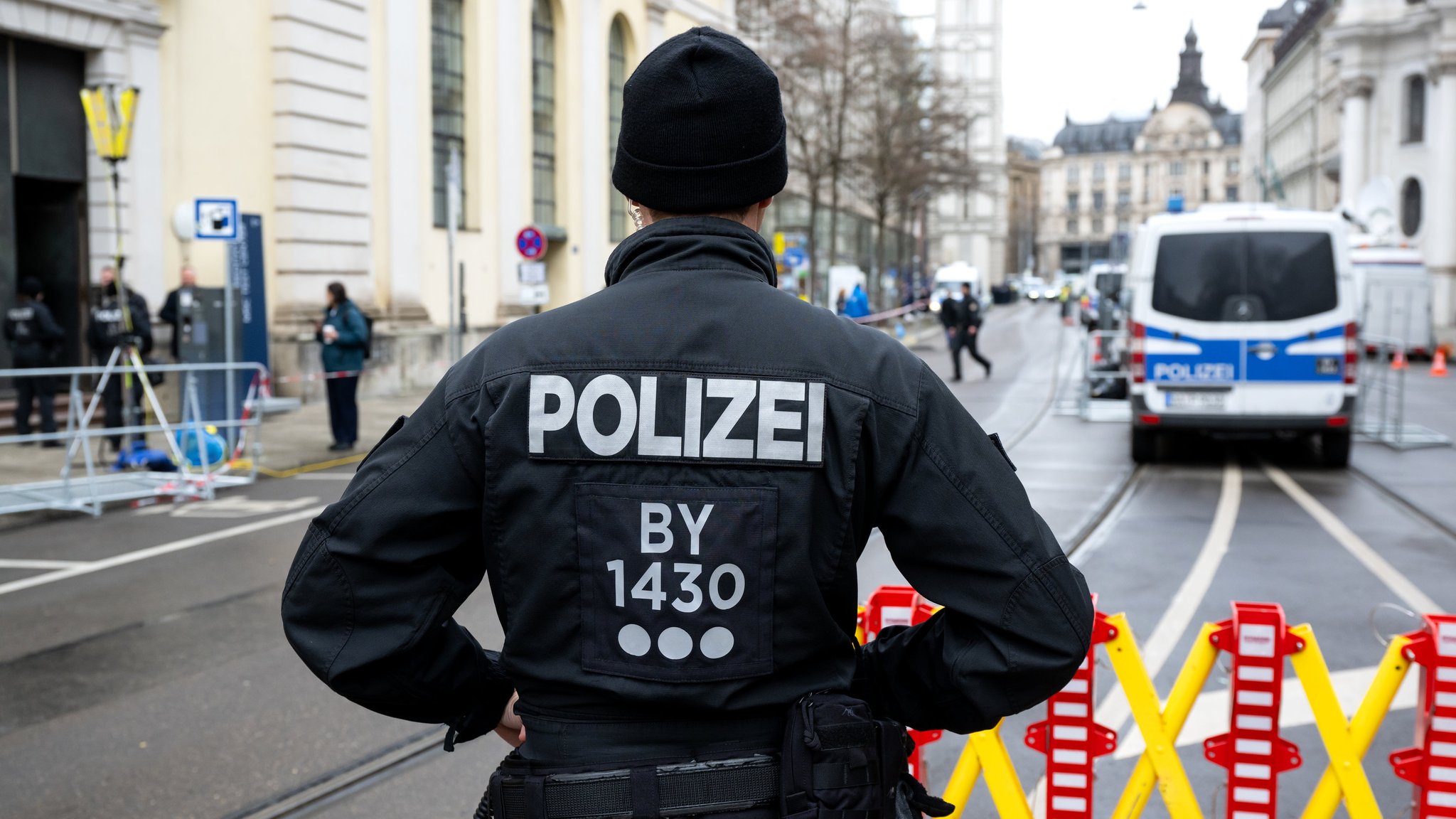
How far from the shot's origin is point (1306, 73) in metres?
79.6

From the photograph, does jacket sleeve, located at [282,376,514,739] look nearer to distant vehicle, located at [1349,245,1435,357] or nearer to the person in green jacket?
the person in green jacket

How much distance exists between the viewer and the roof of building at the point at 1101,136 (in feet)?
565

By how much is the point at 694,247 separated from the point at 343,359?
13968mm

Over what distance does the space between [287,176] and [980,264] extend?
102m

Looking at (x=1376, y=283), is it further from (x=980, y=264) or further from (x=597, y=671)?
(x=980, y=264)

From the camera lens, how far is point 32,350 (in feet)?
49.6

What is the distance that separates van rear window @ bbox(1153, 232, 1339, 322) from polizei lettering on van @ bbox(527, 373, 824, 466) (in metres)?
12.2

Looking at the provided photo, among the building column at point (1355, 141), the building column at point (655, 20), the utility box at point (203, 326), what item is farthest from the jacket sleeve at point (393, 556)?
the building column at point (1355, 141)

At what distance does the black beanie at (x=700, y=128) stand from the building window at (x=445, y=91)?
→ 23.7m

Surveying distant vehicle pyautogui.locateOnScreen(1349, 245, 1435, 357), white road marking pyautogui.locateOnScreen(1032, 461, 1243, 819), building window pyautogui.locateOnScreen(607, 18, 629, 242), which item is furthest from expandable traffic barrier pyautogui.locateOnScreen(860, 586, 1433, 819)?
distant vehicle pyautogui.locateOnScreen(1349, 245, 1435, 357)

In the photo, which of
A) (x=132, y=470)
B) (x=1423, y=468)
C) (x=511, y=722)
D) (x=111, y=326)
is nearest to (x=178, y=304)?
(x=111, y=326)

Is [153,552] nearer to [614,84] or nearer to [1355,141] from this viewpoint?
[614,84]

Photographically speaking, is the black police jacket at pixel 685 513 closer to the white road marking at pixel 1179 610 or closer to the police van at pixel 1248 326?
the white road marking at pixel 1179 610

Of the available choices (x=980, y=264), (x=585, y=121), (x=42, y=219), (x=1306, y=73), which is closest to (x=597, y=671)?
(x=42, y=219)
